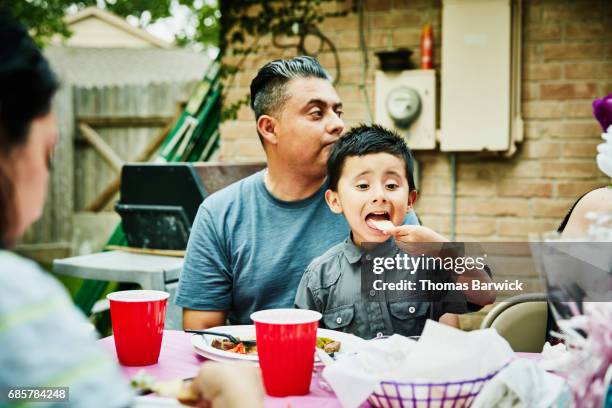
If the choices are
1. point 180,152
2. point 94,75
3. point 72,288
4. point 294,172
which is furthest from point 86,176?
point 94,75

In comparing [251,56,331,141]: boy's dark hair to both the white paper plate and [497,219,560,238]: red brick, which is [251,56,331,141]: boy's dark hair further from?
[497,219,560,238]: red brick

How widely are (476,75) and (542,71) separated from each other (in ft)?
1.03

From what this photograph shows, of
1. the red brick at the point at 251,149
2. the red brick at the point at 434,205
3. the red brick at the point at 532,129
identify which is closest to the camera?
the red brick at the point at 532,129

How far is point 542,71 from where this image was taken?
327 centimetres

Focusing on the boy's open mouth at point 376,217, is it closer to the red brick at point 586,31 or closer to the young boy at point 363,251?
the young boy at point 363,251

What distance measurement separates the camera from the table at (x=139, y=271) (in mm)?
2656

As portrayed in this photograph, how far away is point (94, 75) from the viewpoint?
50.0 ft

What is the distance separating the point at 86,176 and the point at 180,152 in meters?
3.94

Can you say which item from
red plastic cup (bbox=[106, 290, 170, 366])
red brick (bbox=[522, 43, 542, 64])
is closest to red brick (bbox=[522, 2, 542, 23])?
red brick (bbox=[522, 43, 542, 64])

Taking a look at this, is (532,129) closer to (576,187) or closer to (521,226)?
(576,187)

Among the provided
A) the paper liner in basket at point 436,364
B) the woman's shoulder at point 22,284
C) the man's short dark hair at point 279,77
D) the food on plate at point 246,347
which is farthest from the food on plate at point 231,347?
the man's short dark hair at point 279,77

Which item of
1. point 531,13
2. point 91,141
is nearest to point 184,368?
point 531,13

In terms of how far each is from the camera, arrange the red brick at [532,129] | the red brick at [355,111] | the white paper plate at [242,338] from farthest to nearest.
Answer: the red brick at [355,111] → the red brick at [532,129] → the white paper plate at [242,338]

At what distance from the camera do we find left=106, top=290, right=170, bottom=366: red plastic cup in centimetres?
123
